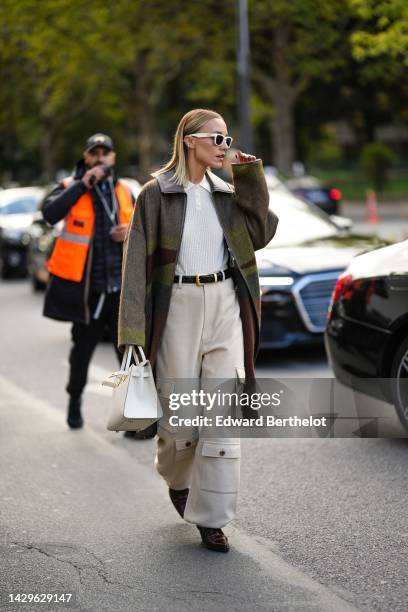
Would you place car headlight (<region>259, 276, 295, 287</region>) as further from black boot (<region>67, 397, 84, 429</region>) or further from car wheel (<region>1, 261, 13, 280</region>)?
car wheel (<region>1, 261, 13, 280</region>)

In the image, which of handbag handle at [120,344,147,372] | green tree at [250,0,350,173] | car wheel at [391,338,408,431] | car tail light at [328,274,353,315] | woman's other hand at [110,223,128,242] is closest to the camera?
handbag handle at [120,344,147,372]

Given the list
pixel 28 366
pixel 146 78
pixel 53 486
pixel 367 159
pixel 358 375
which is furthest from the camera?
pixel 367 159

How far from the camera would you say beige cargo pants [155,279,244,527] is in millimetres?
4996

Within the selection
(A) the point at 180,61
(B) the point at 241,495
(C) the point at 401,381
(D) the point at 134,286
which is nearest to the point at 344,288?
(C) the point at 401,381

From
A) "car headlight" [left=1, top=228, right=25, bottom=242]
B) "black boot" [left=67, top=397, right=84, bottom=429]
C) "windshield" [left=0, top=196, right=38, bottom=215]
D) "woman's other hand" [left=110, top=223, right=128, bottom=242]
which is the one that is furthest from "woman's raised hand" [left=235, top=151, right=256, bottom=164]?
"windshield" [left=0, top=196, right=38, bottom=215]

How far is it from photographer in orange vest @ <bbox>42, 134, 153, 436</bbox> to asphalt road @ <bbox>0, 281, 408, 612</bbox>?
827 mm

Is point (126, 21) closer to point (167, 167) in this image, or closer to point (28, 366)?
point (28, 366)

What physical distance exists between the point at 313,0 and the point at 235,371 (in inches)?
870

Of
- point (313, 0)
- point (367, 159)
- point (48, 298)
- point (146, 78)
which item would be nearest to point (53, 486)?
Result: point (48, 298)

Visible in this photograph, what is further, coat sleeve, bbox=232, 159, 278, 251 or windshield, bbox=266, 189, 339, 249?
windshield, bbox=266, 189, 339, 249

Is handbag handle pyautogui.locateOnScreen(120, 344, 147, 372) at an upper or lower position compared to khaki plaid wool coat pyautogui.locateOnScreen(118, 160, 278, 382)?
lower

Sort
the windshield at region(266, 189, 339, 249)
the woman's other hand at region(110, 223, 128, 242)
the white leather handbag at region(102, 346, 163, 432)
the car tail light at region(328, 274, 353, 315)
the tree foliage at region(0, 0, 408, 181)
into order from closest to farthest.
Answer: the white leather handbag at region(102, 346, 163, 432)
the car tail light at region(328, 274, 353, 315)
the woman's other hand at region(110, 223, 128, 242)
the windshield at region(266, 189, 339, 249)
the tree foliage at region(0, 0, 408, 181)

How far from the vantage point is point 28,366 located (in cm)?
1070

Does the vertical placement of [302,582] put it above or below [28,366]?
above
